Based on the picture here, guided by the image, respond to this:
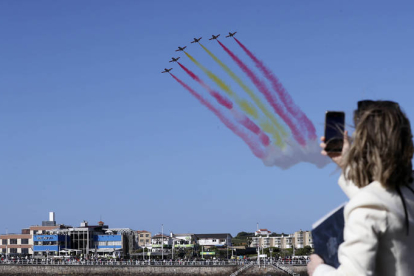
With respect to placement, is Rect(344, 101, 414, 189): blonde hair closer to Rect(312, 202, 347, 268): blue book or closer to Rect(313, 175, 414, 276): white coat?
Rect(313, 175, 414, 276): white coat

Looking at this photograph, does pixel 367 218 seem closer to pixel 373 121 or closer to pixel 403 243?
pixel 403 243

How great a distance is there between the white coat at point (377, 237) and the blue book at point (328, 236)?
→ 0.45 m

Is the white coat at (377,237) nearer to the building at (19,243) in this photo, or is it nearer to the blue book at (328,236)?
the blue book at (328,236)

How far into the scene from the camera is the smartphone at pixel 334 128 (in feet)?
13.1

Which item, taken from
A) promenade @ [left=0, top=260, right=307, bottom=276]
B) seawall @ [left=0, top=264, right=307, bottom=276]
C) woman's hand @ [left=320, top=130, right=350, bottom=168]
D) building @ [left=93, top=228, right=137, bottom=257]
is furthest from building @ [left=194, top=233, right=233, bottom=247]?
woman's hand @ [left=320, top=130, right=350, bottom=168]

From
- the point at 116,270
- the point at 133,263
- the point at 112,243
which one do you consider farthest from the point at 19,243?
the point at 116,270

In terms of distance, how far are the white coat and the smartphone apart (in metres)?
0.56

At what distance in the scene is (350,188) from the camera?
391 cm

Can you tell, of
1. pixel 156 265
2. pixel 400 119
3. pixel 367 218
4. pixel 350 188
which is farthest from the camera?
pixel 156 265

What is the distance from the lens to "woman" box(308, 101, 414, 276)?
11.0ft

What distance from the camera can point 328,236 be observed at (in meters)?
4.02

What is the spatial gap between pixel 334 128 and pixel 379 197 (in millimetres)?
721

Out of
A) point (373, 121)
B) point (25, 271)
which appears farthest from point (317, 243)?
point (25, 271)

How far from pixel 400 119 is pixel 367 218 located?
2.20 feet
